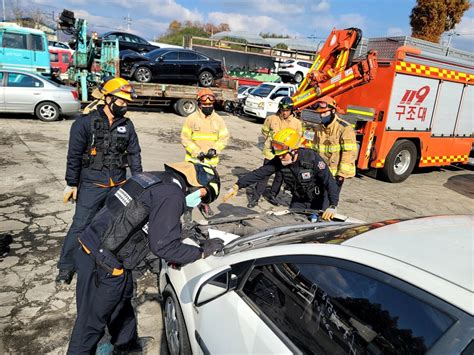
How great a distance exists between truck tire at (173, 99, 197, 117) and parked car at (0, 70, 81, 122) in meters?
3.77

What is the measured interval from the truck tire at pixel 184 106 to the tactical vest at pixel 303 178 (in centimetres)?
1055

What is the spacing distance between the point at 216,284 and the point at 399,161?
286 inches

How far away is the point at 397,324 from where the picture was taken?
1.38 m

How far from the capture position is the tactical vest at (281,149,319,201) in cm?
373

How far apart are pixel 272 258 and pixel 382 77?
21.9 feet

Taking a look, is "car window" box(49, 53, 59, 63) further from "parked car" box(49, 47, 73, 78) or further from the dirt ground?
the dirt ground

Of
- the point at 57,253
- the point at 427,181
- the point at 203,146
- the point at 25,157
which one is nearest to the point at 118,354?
the point at 57,253

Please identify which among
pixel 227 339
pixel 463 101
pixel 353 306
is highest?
pixel 463 101

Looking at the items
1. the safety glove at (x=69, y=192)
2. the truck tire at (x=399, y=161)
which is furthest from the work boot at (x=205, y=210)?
the truck tire at (x=399, y=161)

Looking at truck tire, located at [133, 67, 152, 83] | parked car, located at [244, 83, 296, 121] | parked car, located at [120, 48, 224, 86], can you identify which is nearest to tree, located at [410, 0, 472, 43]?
parked car, located at [244, 83, 296, 121]

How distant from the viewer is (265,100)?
47.2ft

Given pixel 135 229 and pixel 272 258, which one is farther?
pixel 135 229

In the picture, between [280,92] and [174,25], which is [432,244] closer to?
[280,92]

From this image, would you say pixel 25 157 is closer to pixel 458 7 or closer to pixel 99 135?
pixel 99 135
